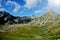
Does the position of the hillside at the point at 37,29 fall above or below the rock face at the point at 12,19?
below

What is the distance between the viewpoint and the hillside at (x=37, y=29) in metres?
32.1

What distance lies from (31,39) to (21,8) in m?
7.26

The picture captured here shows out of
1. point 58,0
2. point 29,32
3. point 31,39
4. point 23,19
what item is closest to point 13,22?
point 23,19

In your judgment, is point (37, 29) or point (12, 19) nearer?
point (37, 29)

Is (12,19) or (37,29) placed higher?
(12,19)

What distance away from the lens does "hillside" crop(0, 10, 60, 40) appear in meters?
32.1

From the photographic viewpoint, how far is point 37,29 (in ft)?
118

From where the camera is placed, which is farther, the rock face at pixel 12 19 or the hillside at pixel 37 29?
the rock face at pixel 12 19

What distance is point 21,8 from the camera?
112 feet

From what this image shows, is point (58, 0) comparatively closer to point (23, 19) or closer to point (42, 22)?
point (42, 22)

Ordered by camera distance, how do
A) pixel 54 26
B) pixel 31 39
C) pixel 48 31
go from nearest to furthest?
1. pixel 31 39
2. pixel 48 31
3. pixel 54 26

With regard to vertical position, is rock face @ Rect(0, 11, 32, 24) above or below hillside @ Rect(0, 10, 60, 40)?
above

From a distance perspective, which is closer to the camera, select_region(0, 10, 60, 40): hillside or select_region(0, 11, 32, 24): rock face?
select_region(0, 10, 60, 40): hillside

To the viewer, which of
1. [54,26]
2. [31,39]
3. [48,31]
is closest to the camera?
[31,39]
